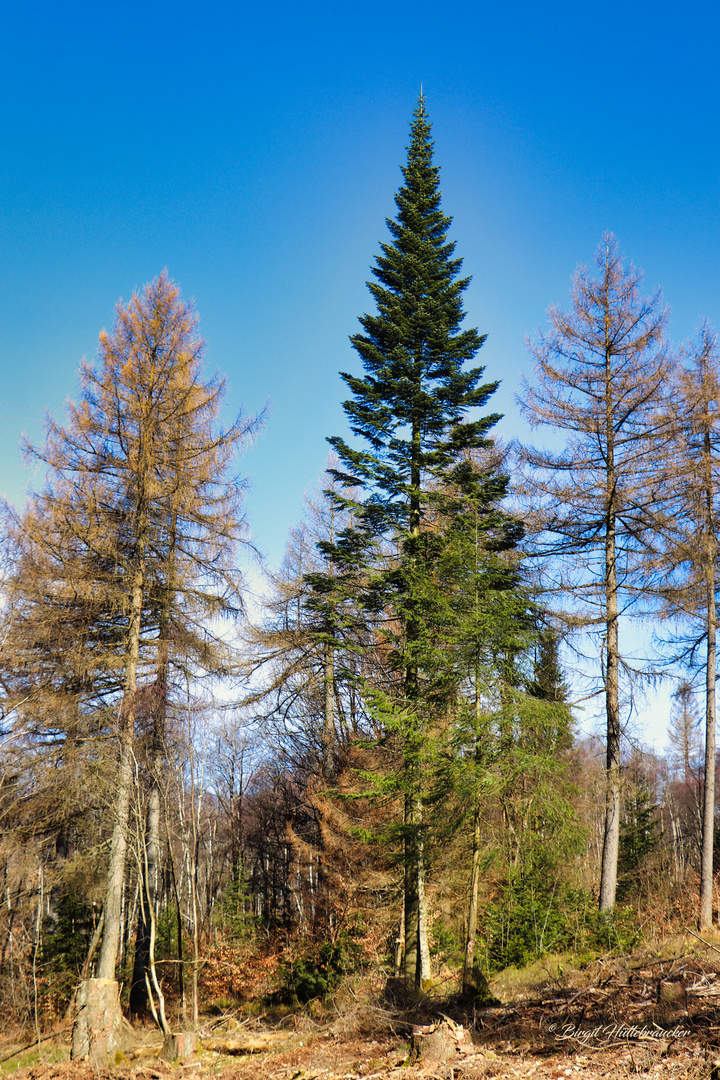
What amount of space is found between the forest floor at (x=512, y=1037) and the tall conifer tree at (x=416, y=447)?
279 centimetres

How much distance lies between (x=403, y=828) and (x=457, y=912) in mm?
3853

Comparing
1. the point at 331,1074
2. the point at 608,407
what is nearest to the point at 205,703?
the point at 331,1074

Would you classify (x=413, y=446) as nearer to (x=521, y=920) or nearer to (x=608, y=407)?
(x=608, y=407)

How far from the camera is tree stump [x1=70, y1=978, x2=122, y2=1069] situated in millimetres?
9789

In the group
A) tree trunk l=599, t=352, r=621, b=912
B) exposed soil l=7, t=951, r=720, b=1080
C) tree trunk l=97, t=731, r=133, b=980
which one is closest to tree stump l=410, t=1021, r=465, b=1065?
exposed soil l=7, t=951, r=720, b=1080

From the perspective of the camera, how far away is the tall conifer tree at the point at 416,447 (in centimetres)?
1299

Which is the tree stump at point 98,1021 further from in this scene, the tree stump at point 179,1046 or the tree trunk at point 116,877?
the tree trunk at point 116,877

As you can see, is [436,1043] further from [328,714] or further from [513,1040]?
[328,714]

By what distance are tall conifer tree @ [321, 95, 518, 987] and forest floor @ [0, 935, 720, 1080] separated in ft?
9.14

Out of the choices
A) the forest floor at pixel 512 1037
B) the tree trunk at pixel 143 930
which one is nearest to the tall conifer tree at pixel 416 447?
the forest floor at pixel 512 1037

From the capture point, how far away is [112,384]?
51.5ft

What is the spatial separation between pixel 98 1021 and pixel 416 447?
11.9 metres

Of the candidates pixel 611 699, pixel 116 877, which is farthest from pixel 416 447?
pixel 116 877

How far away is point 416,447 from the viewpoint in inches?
599
